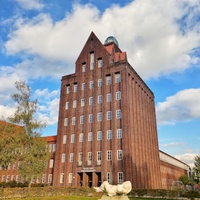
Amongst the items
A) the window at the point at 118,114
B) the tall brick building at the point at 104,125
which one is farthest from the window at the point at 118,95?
the window at the point at 118,114

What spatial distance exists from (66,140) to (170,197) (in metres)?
24.0

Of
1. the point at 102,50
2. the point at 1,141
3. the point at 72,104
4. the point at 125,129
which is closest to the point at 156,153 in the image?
the point at 125,129

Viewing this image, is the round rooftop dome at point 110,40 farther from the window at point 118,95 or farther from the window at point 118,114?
the window at point 118,114

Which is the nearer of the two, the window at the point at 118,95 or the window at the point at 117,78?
the window at the point at 118,95

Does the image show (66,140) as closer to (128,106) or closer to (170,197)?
(128,106)

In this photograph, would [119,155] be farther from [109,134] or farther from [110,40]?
[110,40]

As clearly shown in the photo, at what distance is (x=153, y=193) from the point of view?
32375 mm

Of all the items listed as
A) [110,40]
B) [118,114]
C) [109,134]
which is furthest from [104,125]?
[110,40]

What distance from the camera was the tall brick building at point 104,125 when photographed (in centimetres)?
4041

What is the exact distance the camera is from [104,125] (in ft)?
142

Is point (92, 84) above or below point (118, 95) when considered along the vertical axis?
above

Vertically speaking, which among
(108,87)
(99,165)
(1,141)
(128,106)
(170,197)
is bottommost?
(170,197)

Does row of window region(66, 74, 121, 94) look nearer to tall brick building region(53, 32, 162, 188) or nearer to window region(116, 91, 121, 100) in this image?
tall brick building region(53, 32, 162, 188)

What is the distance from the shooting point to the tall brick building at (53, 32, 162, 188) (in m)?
40.4
